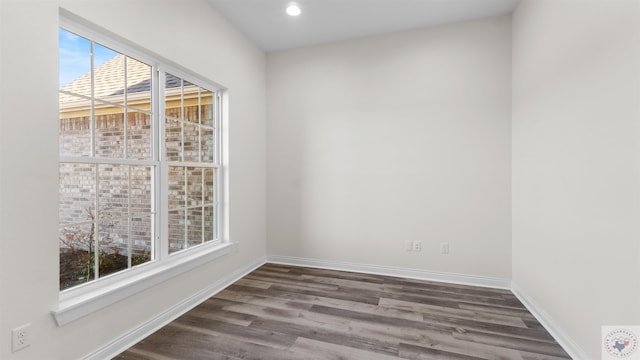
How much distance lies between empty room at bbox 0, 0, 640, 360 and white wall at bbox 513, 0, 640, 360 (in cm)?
2

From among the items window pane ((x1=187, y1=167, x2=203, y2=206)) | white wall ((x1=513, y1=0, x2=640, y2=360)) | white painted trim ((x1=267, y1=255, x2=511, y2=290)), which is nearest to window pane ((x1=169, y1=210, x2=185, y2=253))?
window pane ((x1=187, y1=167, x2=203, y2=206))

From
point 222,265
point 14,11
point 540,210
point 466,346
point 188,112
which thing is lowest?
point 466,346

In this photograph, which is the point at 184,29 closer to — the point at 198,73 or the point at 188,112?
the point at 198,73

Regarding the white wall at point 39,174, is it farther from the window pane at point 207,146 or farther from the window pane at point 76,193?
the window pane at point 207,146

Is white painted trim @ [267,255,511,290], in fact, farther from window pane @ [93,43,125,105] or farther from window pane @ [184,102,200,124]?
window pane @ [93,43,125,105]

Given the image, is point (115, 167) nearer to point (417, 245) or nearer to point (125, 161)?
point (125, 161)

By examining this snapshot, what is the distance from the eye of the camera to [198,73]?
2.56m

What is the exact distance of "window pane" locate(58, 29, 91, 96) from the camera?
5.47 ft

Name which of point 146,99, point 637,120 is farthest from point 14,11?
point 637,120

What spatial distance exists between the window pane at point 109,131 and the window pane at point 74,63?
146 mm

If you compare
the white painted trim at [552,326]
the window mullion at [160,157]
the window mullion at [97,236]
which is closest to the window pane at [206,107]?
the window mullion at [160,157]

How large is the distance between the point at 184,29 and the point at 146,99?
734 mm

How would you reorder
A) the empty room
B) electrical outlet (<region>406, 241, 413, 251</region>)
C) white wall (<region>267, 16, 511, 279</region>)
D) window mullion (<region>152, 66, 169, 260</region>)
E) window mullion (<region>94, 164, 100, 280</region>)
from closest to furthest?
1. the empty room
2. window mullion (<region>94, 164, 100, 280</region>)
3. window mullion (<region>152, 66, 169, 260</region>)
4. white wall (<region>267, 16, 511, 279</region>)
5. electrical outlet (<region>406, 241, 413, 251</region>)

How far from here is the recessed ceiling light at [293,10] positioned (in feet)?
8.96
